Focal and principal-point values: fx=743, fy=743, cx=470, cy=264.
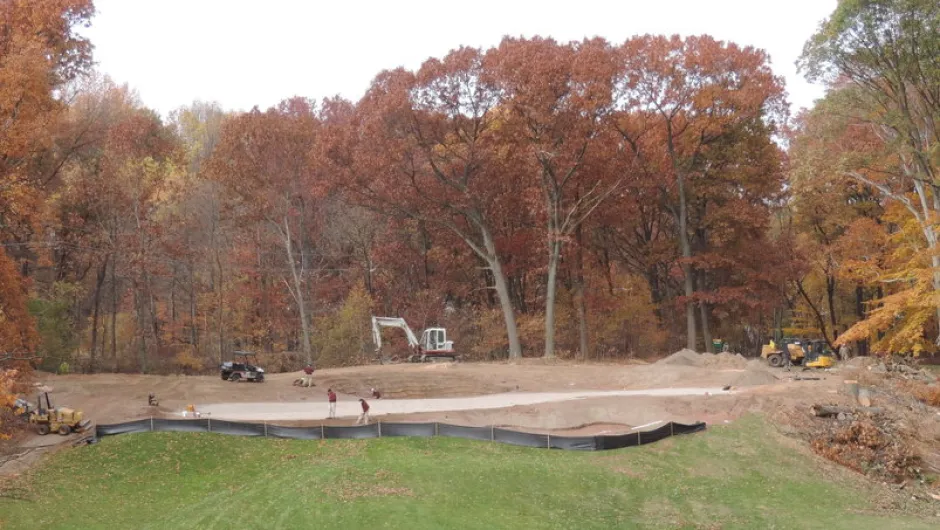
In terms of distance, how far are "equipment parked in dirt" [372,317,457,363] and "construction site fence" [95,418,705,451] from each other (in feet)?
54.3

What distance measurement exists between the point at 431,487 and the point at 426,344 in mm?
22862

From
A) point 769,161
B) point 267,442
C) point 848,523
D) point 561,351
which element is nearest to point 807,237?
point 769,161

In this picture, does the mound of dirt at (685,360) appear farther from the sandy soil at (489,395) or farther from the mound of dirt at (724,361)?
the mound of dirt at (724,361)

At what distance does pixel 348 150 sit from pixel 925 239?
29306mm

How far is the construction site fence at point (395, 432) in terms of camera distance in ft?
77.2

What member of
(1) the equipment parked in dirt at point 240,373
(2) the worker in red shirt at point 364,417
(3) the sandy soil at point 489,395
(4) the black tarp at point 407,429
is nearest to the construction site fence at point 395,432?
(4) the black tarp at point 407,429

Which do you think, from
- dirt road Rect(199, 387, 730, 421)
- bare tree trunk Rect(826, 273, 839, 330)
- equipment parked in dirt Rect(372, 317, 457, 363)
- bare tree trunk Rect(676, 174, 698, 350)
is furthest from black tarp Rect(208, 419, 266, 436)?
bare tree trunk Rect(826, 273, 839, 330)

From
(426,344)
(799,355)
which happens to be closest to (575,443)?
(426,344)

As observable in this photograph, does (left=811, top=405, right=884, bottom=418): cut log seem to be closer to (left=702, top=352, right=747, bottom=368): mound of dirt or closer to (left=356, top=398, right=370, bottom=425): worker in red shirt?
(left=702, top=352, right=747, bottom=368): mound of dirt

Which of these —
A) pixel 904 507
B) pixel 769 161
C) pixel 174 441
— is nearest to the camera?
pixel 904 507

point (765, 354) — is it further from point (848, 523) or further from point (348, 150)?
point (348, 150)

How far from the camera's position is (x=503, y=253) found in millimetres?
46469

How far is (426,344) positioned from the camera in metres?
41.9

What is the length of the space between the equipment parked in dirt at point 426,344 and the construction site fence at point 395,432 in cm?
1656
